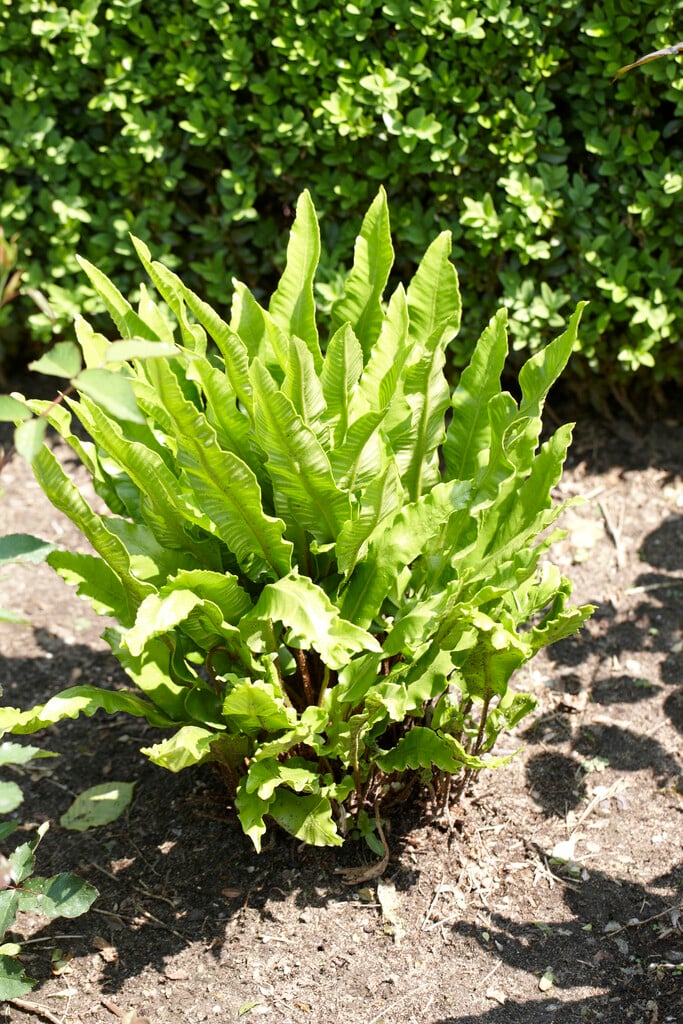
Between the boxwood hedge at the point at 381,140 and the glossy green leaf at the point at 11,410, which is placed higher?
the boxwood hedge at the point at 381,140

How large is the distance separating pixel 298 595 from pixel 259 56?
245 centimetres

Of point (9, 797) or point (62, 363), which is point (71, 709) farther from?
point (62, 363)

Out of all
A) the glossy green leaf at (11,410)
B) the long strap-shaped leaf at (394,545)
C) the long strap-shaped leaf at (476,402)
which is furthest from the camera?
the long strap-shaped leaf at (476,402)

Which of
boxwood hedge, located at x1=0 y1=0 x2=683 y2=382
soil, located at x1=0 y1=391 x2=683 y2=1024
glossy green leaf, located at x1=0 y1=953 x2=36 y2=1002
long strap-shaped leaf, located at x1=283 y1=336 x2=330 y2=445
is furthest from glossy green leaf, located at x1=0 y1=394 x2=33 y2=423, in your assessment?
boxwood hedge, located at x1=0 y1=0 x2=683 y2=382

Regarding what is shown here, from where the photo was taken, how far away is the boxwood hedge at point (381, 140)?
11.5 ft

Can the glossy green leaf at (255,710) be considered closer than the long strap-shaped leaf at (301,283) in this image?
Yes

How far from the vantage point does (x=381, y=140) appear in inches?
145

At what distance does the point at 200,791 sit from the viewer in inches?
115

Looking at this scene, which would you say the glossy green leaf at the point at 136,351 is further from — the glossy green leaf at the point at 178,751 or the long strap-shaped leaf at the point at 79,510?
the glossy green leaf at the point at 178,751

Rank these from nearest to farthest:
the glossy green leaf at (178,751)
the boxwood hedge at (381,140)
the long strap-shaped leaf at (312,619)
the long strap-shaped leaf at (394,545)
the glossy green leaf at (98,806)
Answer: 1. the long strap-shaped leaf at (312,619)
2. the glossy green leaf at (178,751)
3. the long strap-shaped leaf at (394,545)
4. the glossy green leaf at (98,806)
5. the boxwood hedge at (381,140)

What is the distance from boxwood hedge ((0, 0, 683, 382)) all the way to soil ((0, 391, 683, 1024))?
1.31 meters

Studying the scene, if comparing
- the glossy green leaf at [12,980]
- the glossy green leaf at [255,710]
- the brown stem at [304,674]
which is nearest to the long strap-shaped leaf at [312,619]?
the glossy green leaf at [255,710]

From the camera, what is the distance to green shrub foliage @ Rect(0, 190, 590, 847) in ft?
7.34

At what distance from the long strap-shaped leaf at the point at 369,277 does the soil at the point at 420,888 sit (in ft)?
4.11
